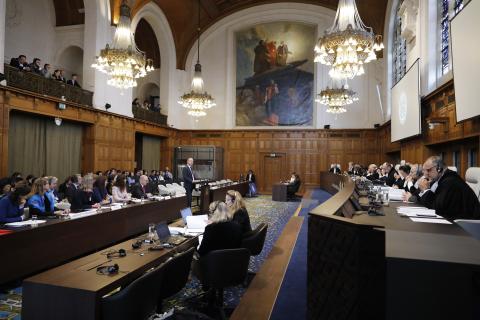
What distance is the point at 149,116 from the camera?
635 inches

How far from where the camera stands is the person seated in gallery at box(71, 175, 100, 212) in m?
6.19

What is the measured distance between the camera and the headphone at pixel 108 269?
280 cm

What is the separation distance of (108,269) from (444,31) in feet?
31.6

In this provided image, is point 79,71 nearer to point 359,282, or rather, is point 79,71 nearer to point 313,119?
point 313,119

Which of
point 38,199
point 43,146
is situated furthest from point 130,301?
point 43,146

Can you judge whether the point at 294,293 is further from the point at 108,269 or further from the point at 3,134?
the point at 3,134

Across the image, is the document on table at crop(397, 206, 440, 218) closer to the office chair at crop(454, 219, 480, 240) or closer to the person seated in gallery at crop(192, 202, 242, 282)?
the office chair at crop(454, 219, 480, 240)

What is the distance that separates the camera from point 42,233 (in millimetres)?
4359

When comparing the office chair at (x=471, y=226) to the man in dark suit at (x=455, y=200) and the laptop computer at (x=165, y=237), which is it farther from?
the laptop computer at (x=165, y=237)

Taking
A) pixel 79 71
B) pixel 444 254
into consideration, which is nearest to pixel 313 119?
pixel 79 71

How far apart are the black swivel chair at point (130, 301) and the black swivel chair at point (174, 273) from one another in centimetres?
36

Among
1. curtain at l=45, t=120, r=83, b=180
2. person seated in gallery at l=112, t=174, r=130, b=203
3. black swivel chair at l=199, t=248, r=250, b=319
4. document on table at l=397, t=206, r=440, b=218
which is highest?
curtain at l=45, t=120, r=83, b=180

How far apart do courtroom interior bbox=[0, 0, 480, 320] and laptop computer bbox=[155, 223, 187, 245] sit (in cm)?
2

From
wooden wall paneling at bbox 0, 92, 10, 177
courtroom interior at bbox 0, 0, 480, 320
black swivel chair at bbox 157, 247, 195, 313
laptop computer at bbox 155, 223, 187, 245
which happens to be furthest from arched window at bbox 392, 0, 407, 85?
wooden wall paneling at bbox 0, 92, 10, 177
